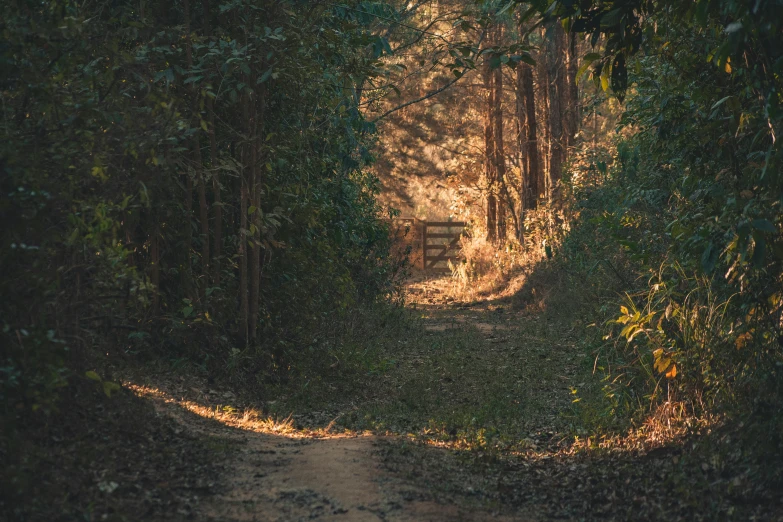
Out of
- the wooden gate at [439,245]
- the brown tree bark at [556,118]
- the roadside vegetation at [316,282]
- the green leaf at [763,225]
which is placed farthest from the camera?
the wooden gate at [439,245]

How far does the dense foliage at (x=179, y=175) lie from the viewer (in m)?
5.31

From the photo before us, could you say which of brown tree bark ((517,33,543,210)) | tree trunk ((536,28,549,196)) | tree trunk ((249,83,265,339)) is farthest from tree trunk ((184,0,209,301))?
tree trunk ((536,28,549,196))

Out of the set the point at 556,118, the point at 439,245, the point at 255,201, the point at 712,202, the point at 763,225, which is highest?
the point at 556,118

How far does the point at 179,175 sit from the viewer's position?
359 inches

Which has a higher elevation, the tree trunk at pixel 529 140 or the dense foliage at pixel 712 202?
Answer: the tree trunk at pixel 529 140

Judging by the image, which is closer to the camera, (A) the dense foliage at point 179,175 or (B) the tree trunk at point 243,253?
(A) the dense foliage at point 179,175

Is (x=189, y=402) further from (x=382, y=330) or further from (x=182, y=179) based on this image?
(x=382, y=330)

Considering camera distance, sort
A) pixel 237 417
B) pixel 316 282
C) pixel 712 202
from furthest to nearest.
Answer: pixel 316 282
pixel 237 417
pixel 712 202

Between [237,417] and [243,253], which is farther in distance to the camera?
[243,253]

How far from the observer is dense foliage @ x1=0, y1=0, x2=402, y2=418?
531 centimetres

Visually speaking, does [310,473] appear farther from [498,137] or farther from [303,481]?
[498,137]

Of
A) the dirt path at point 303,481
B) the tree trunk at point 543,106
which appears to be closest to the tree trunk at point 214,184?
the dirt path at point 303,481

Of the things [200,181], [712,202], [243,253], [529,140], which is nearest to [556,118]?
[529,140]

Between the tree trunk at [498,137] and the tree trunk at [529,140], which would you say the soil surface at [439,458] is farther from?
the tree trunk at [498,137]
